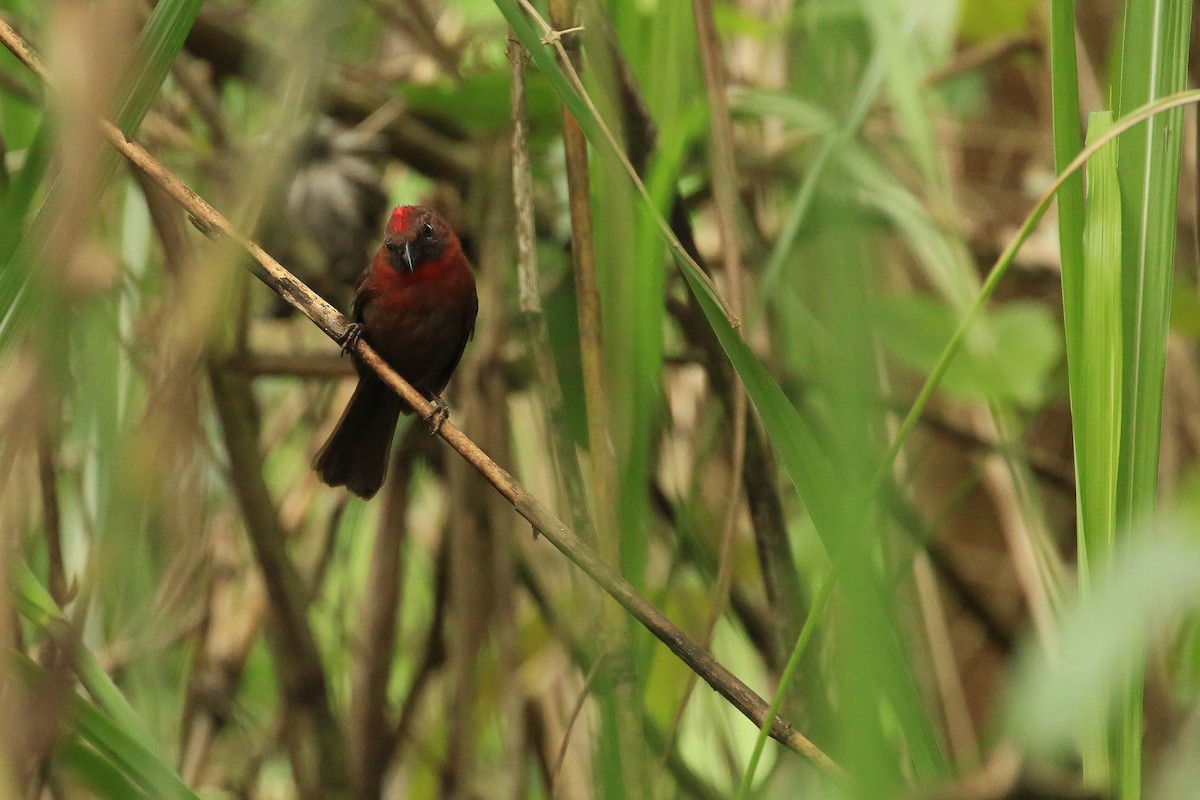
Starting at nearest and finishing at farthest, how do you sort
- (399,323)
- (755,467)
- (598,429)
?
(598,429) → (755,467) → (399,323)

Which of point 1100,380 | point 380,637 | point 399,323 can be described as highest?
point 1100,380

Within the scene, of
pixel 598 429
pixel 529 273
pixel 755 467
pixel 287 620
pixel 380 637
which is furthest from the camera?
pixel 380 637

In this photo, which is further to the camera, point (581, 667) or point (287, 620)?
point (287, 620)

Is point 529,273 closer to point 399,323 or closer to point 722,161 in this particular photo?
point 722,161

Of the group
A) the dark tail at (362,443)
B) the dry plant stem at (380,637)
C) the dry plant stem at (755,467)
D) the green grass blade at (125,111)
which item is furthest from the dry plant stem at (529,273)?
the dry plant stem at (380,637)

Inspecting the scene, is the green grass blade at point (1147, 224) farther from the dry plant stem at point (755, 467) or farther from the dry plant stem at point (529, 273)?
the dry plant stem at point (529, 273)

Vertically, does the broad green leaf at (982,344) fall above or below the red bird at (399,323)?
above

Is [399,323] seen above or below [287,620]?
above

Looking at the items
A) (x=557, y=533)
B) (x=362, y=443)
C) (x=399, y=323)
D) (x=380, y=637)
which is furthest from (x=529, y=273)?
(x=380, y=637)
